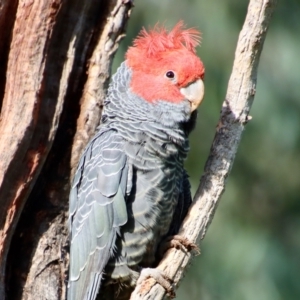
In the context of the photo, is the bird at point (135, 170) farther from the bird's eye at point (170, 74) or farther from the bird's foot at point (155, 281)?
the bird's foot at point (155, 281)

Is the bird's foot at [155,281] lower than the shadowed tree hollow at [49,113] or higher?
lower

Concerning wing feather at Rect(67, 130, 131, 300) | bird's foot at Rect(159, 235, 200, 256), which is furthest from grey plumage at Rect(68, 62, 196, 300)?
bird's foot at Rect(159, 235, 200, 256)

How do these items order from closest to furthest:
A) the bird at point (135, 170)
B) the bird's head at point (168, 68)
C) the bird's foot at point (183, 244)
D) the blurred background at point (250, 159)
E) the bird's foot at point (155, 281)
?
1. the bird's foot at point (155, 281)
2. the bird's foot at point (183, 244)
3. the bird at point (135, 170)
4. the bird's head at point (168, 68)
5. the blurred background at point (250, 159)

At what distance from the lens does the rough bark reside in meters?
3.49

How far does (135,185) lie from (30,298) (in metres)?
0.84

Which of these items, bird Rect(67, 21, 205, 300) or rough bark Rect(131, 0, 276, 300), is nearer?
rough bark Rect(131, 0, 276, 300)

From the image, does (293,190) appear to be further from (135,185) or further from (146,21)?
(135,185)

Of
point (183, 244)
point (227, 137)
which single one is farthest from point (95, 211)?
point (227, 137)

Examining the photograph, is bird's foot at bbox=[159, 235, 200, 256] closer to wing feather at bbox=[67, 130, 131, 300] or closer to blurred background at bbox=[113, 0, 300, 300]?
wing feather at bbox=[67, 130, 131, 300]

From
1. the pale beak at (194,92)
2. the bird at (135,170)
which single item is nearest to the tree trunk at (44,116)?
the bird at (135,170)

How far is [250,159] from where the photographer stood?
22.9 ft

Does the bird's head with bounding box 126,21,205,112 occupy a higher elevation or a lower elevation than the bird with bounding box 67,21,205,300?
higher

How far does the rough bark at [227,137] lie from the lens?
349 centimetres

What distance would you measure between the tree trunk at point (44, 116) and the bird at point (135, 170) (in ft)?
0.49
